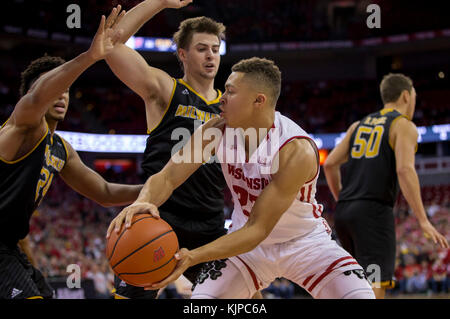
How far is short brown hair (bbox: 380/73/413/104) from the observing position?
518 cm

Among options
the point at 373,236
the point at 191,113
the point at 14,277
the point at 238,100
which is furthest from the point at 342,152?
the point at 14,277

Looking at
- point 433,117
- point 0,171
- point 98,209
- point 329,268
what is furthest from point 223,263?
point 433,117

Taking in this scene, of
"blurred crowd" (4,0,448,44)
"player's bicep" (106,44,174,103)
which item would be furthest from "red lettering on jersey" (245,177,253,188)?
"blurred crowd" (4,0,448,44)

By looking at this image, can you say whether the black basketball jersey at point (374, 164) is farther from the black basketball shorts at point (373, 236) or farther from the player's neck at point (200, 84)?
the player's neck at point (200, 84)

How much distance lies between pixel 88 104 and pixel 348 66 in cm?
1130

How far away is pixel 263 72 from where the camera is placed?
3346mm

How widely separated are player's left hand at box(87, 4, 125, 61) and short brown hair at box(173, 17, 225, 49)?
85 cm

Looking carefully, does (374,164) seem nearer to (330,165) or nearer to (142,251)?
(330,165)

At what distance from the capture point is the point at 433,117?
70.8 ft

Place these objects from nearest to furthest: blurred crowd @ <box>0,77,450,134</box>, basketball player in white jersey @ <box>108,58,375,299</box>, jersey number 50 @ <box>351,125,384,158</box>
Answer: basketball player in white jersey @ <box>108,58,375,299</box>, jersey number 50 @ <box>351,125,384,158</box>, blurred crowd @ <box>0,77,450,134</box>

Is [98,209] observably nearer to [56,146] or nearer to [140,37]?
[140,37]

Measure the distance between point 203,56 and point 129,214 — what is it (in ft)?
5.82

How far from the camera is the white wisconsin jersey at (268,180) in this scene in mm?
A: 3285

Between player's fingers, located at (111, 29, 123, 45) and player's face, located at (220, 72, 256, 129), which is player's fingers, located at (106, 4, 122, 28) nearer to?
player's fingers, located at (111, 29, 123, 45)
